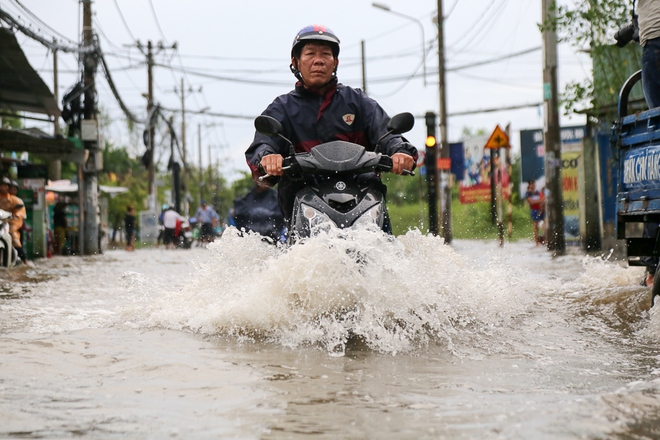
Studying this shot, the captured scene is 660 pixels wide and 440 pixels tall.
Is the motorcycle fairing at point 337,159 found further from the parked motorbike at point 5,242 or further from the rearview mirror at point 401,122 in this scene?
the parked motorbike at point 5,242

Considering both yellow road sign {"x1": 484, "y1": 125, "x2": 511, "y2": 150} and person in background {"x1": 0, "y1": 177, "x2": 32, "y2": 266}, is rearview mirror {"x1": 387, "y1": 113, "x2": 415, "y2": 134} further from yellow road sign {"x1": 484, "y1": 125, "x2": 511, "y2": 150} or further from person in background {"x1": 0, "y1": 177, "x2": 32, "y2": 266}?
yellow road sign {"x1": 484, "y1": 125, "x2": 511, "y2": 150}

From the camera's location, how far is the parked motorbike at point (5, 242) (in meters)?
14.4

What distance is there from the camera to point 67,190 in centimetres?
2800

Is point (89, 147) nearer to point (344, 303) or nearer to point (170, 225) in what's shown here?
point (170, 225)

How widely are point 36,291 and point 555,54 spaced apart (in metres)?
12.8

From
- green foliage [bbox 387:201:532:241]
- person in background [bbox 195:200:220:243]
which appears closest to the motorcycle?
green foliage [bbox 387:201:532:241]

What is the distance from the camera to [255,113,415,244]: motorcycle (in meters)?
5.03

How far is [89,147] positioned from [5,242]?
38.9ft

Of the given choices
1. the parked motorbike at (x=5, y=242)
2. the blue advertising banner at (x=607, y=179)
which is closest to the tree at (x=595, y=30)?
the blue advertising banner at (x=607, y=179)

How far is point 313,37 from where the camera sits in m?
5.73

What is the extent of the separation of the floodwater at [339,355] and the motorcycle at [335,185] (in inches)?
8.9

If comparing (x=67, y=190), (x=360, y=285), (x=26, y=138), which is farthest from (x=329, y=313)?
(x=67, y=190)

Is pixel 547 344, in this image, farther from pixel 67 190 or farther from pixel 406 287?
pixel 67 190

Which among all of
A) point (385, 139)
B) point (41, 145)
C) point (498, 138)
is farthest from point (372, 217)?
point (41, 145)
